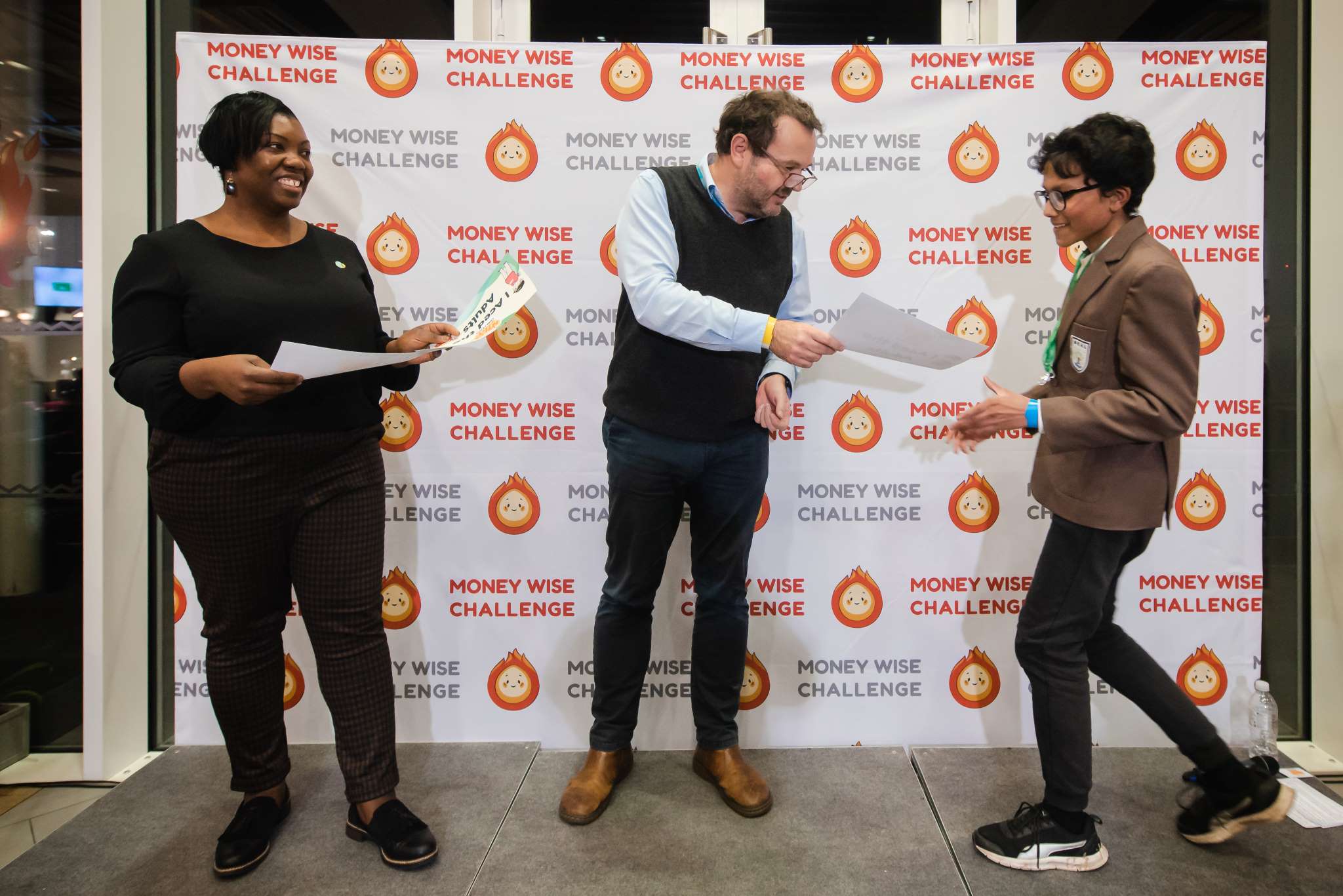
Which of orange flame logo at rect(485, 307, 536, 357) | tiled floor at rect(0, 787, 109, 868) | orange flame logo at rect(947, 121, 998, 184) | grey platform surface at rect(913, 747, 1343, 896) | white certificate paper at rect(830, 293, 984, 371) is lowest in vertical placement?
tiled floor at rect(0, 787, 109, 868)

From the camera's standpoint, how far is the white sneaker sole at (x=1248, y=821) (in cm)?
163

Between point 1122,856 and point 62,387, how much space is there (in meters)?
3.16

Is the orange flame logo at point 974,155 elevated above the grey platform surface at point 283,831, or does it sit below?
above

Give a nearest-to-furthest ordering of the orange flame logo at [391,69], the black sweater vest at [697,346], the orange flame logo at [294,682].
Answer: the black sweater vest at [697,346] → the orange flame logo at [391,69] → the orange flame logo at [294,682]

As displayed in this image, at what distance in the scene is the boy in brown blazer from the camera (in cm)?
145

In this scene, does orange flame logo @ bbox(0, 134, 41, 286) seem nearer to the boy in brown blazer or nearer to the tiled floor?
the tiled floor

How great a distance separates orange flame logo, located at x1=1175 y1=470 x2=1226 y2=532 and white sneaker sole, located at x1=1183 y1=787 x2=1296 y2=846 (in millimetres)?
829

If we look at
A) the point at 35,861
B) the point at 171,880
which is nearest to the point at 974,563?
the point at 171,880

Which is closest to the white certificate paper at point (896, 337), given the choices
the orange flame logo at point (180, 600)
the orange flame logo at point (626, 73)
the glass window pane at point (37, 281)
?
the orange flame logo at point (626, 73)

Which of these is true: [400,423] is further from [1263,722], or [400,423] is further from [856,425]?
[1263,722]

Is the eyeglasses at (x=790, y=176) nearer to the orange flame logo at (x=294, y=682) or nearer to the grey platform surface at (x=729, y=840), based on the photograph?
the grey platform surface at (x=729, y=840)

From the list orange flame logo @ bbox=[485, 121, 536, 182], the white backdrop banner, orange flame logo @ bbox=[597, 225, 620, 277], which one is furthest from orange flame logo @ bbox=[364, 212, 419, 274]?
orange flame logo @ bbox=[597, 225, 620, 277]

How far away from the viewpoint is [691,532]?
193 cm

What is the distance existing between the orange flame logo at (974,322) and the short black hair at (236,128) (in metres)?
1.82
